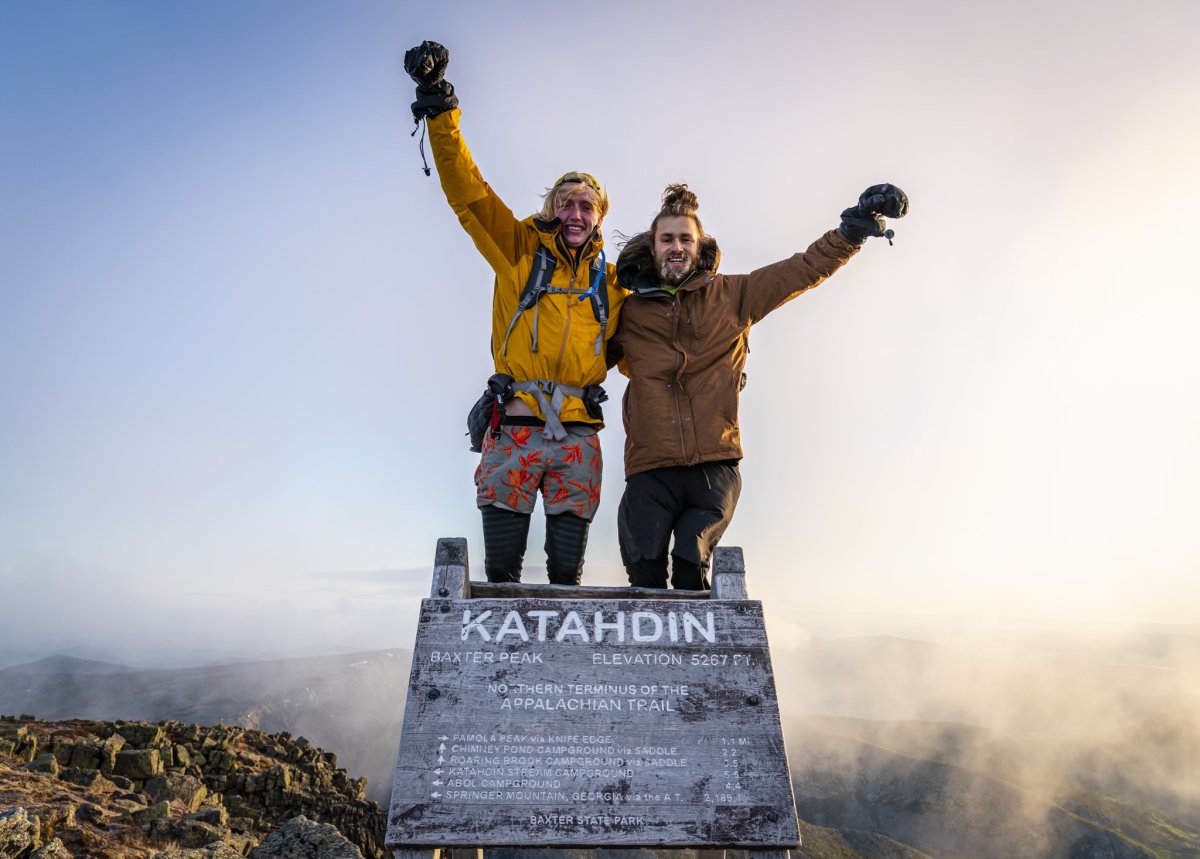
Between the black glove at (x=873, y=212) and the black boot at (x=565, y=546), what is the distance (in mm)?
3698

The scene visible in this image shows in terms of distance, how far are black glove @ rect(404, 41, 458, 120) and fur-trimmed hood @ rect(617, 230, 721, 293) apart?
2.03 m

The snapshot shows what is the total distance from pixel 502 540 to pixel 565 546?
0.53 meters

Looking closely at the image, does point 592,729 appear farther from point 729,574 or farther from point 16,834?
point 16,834

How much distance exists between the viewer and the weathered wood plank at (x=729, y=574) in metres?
5.05

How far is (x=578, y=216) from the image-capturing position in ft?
22.7

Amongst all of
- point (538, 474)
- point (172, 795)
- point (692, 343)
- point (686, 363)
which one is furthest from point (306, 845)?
point (172, 795)

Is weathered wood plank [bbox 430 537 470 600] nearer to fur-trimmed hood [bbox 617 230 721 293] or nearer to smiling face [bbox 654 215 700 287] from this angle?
fur-trimmed hood [bbox 617 230 721 293]

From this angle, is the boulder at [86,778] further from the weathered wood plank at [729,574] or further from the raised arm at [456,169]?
the weathered wood plank at [729,574]

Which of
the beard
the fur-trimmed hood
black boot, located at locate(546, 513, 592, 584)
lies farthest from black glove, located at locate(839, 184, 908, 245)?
black boot, located at locate(546, 513, 592, 584)

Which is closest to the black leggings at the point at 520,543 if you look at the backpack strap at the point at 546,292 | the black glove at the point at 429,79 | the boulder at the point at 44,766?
the backpack strap at the point at 546,292

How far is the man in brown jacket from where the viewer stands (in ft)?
20.7

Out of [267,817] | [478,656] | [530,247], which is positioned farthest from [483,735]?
[267,817]

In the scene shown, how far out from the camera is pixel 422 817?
12.5ft

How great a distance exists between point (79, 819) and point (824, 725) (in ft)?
474
